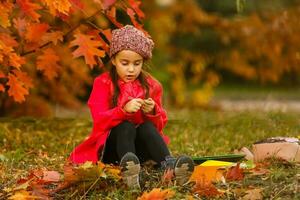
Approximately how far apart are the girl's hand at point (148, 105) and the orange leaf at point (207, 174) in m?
0.47

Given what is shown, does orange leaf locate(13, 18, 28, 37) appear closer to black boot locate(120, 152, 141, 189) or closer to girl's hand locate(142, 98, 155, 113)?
girl's hand locate(142, 98, 155, 113)

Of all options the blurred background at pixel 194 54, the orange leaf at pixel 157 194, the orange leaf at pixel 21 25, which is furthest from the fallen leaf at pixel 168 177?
the blurred background at pixel 194 54

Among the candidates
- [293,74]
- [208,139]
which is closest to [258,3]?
[293,74]

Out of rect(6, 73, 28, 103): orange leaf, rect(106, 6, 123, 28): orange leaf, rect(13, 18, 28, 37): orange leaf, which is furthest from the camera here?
rect(13, 18, 28, 37): orange leaf

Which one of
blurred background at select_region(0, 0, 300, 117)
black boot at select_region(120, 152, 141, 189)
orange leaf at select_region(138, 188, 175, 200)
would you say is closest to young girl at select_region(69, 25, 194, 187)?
black boot at select_region(120, 152, 141, 189)

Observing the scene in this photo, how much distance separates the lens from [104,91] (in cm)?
423

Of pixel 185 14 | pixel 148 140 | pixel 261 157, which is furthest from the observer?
pixel 185 14

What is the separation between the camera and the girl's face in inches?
163

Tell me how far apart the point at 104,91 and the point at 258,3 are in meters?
14.8

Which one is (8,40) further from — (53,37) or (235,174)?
(235,174)

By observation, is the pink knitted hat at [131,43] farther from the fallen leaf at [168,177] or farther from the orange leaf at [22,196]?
the orange leaf at [22,196]

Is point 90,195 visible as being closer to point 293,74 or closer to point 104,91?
point 104,91

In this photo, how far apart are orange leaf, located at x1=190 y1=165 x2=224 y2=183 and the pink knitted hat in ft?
2.53

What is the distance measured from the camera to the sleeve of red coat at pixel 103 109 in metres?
4.09
